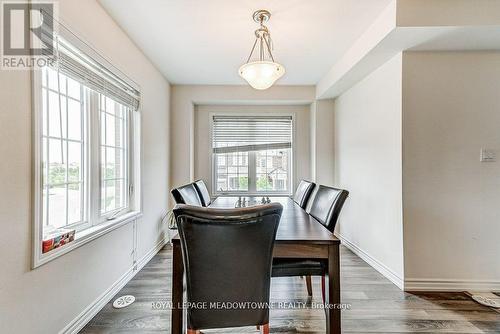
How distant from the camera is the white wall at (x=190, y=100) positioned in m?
4.05

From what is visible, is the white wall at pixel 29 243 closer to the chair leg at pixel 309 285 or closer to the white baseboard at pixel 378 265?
the chair leg at pixel 309 285

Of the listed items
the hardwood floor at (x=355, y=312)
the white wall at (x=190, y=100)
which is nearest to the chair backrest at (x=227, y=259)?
the hardwood floor at (x=355, y=312)

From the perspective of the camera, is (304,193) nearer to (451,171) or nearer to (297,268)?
(297,268)

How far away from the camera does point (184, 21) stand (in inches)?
90.3

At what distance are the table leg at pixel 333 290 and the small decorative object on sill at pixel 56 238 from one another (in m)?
1.61

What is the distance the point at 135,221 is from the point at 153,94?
5.15 feet

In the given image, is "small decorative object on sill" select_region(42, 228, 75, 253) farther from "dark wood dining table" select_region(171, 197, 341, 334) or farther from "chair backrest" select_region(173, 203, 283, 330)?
"chair backrest" select_region(173, 203, 283, 330)

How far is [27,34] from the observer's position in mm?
1388

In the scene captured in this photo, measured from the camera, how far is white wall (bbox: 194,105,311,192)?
4461mm

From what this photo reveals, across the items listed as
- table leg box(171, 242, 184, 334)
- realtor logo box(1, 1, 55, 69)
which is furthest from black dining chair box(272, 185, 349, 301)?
realtor logo box(1, 1, 55, 69)

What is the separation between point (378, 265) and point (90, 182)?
2882mm

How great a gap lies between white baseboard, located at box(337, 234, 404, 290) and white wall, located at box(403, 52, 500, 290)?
4.2 inches

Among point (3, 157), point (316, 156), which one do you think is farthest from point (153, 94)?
point (316, 156)

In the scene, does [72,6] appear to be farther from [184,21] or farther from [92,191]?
[92,191]
